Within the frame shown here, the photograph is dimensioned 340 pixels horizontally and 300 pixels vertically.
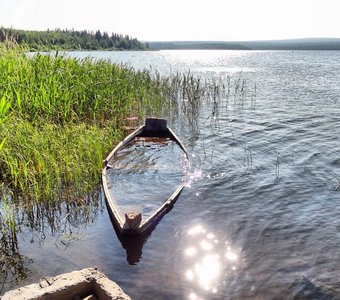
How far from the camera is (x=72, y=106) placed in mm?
11727

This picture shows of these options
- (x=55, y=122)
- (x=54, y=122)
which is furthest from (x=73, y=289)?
(x=55, y=122)

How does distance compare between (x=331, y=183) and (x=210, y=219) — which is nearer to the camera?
(x=210, y=219)

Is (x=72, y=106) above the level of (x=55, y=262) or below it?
above

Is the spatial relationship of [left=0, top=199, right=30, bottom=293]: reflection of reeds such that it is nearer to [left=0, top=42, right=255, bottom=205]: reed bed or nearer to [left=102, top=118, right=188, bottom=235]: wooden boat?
[left=0, top=42, right=255, bottom=205]: reed bed

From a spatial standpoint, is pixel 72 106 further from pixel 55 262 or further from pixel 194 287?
pixel 194 287

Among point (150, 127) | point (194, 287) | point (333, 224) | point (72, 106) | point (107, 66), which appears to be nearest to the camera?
point (194, 287)

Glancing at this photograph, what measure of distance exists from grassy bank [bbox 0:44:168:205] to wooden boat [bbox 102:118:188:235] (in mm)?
441

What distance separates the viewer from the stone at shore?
401 centimetres

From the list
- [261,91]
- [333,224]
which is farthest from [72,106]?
[261,91]

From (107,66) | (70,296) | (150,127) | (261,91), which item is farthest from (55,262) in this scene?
(261,91)

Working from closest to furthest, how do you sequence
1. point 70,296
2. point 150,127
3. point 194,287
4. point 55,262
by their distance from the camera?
point 70,296, point 194,287, point 55,262, point 150,127

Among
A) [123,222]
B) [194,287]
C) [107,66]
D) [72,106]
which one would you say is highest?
[107,66]

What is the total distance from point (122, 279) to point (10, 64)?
25.7 feet

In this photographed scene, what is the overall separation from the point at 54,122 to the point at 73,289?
700 cm
